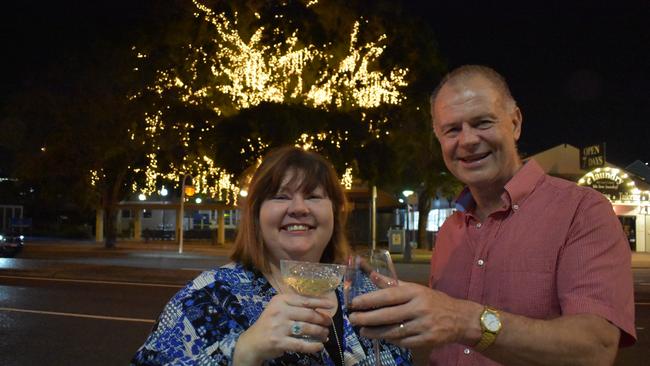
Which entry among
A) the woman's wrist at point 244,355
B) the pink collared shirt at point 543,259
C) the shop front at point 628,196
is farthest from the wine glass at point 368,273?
the shop front at point 628,196

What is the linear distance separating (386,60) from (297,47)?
308 centimetres

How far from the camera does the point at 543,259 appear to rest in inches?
88.2

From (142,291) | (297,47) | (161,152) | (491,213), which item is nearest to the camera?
(491,213)

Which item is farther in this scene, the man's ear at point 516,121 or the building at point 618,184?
the building at point 618,184

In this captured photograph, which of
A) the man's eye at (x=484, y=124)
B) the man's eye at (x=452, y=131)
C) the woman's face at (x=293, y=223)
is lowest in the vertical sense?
the woman's face at (x=293, y=223)

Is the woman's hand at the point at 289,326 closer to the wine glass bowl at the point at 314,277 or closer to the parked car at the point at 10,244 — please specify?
the wine glass bowl at the point at 314,277

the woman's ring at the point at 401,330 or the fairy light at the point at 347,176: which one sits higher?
the fairy light at the point at 347,176

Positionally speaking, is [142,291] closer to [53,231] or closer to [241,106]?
[241,106]

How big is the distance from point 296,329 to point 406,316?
0.40 meters

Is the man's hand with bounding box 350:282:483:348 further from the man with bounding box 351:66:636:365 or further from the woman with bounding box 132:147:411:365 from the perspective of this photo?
the woman with bounding box 132:147:411:365

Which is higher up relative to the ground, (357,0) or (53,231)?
(357,0)

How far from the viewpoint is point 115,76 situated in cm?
2680

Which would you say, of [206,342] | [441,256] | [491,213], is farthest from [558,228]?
[206,342]

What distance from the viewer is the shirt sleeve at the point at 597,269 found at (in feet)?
6.70
